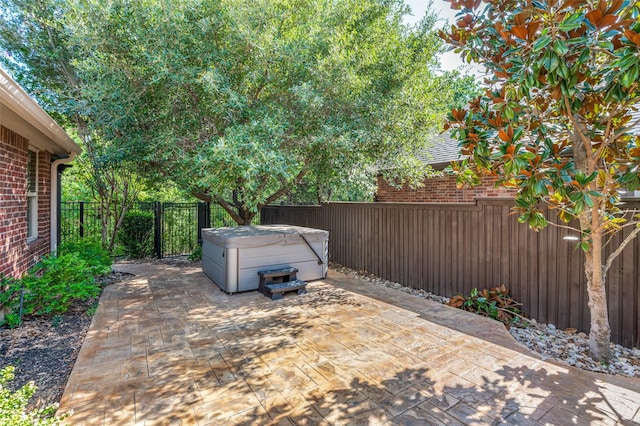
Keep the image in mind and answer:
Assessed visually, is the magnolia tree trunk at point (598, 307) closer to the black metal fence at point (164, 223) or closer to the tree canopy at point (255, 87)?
the tree canopy at point (255, 87)

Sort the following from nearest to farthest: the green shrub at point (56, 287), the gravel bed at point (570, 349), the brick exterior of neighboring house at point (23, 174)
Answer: the gravel bed at point (570, 349) < the brick exterior of neighboring house at point (23, 174) < the green shrub at point (56, 287)

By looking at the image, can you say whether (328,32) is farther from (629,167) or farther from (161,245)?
(161,245)

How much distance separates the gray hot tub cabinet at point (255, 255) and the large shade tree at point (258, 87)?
0.63 m

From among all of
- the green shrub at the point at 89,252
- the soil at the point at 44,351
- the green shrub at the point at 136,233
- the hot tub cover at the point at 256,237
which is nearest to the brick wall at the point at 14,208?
the green shrub at the point at 89,252

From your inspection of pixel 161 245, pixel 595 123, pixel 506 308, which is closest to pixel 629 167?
pixel 595 123

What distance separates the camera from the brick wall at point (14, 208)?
3938 millimetres

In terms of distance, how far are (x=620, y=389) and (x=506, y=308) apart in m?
1.86

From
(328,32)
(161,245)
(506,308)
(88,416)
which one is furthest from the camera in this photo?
(161,245)

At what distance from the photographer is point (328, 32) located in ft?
18.5

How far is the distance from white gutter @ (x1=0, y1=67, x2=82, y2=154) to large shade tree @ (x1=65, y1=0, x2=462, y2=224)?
1.09m

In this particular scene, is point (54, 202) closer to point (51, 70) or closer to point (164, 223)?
point (51, 70)

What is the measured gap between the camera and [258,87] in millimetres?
5996

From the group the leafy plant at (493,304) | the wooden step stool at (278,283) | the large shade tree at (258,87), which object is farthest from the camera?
the wooden step stool at (278,283)

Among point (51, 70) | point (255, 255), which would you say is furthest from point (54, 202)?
point (255, 255)
